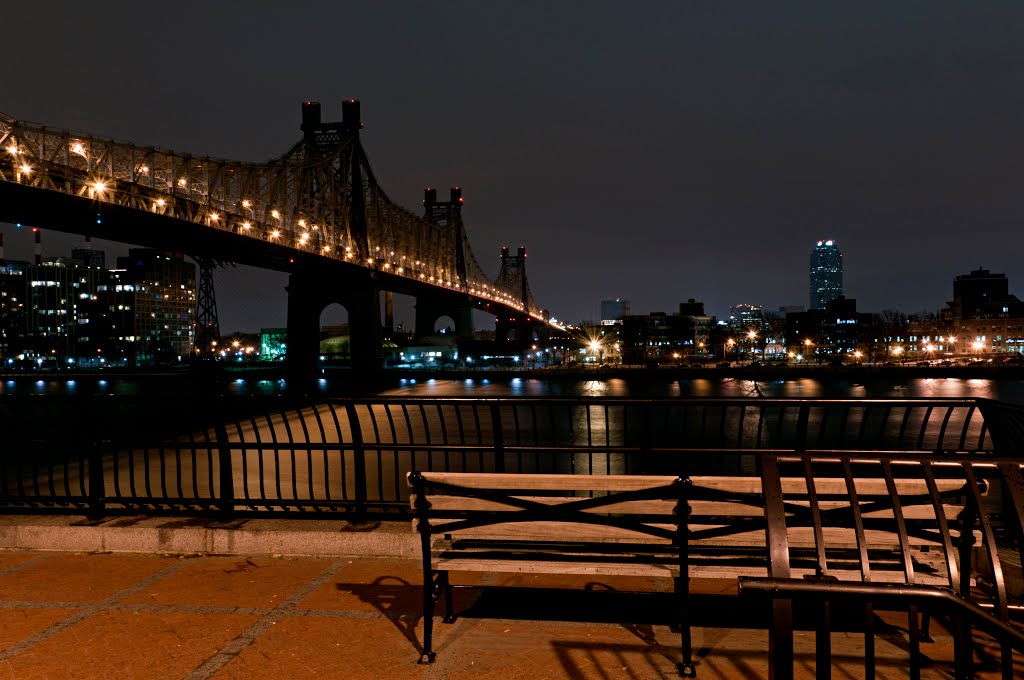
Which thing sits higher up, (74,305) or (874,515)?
(74,305)

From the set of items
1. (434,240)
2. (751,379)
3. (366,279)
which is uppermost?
(434,240)

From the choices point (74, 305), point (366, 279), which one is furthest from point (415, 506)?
point (74, 305)

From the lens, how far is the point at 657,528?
4262 millimetres

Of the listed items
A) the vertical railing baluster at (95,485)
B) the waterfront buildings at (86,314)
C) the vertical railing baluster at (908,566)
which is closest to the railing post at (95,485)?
the vertical railing baluster at (95,485)

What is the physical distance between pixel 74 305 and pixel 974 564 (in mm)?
202609

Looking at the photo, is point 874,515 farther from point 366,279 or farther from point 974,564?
point 366,279

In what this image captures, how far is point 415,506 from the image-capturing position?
4.12 metres

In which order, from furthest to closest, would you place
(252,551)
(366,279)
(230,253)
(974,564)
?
(366,279)
(230,253)
(252,551)
(974,564)

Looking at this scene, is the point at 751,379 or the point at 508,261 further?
the point at 508,261

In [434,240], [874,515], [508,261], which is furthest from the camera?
[508,261]

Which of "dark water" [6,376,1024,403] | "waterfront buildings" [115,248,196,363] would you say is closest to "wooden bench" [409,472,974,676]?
"dark water" [6,376,1024,403]

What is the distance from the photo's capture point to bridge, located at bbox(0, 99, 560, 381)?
39406mm

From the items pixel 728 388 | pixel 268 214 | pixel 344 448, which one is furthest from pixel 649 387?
pixel 344 448

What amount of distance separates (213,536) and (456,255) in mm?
123321
